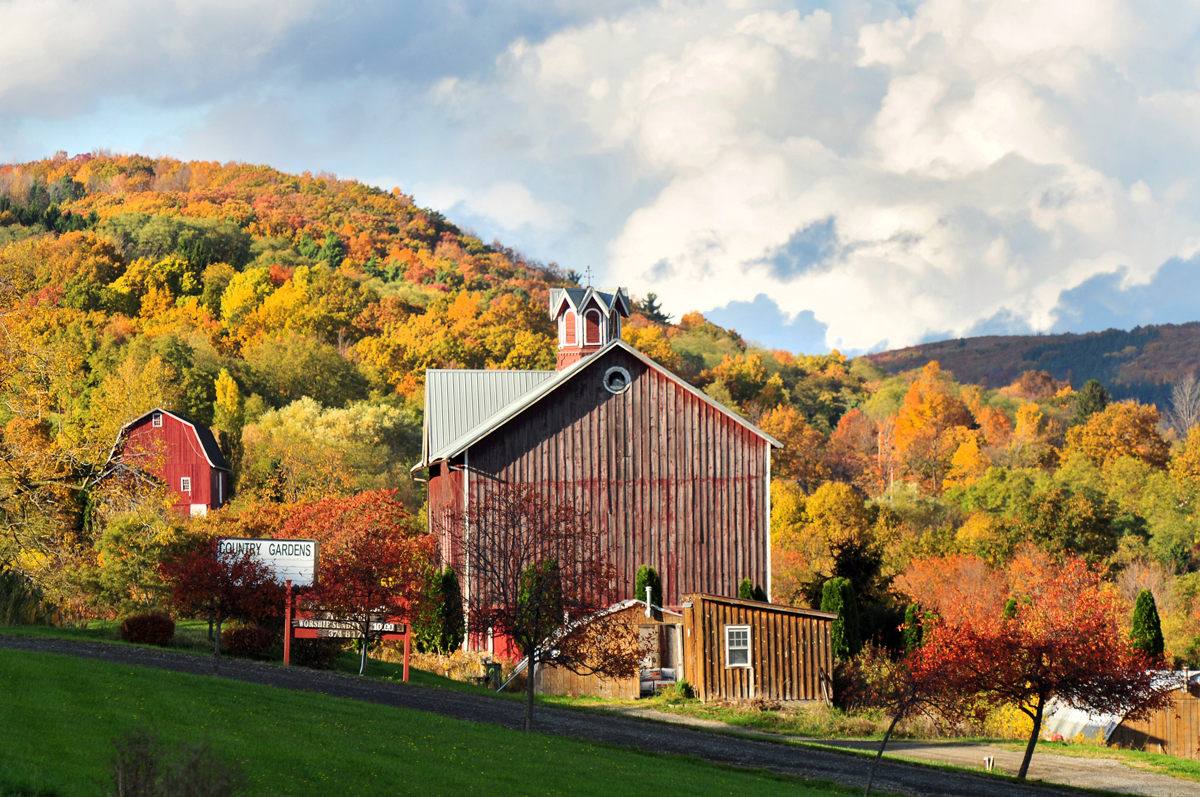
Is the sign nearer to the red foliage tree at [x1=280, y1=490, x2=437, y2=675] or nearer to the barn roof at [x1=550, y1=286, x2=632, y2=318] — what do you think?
the red foliage tree at [x1=280, y1=490, x2=437, y2=675]

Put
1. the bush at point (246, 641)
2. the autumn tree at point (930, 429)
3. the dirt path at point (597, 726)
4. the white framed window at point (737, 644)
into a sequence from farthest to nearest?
the autumn tree at point (930, 429)
the white framed window at point (737, 644)
the bush at point (246, 641)
the dirt path at point (597, 726)

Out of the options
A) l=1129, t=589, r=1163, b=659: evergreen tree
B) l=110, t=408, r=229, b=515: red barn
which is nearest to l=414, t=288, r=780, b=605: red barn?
l=1129, t=589, r=1163, b=659: evergreen tree

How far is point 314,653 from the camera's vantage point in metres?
27.6

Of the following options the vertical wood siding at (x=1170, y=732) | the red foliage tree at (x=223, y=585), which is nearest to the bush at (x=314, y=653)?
the red foliage tree at (x=223, y=585)

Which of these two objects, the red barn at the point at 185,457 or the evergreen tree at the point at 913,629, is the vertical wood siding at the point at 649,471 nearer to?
the evergreen tree at the point at 913,629

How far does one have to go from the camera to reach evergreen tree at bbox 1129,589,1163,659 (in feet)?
104

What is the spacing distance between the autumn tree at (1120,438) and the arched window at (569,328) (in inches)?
2404

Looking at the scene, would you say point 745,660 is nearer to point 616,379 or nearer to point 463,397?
point 616,379

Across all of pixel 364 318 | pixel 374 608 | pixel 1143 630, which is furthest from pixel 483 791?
pixel 364 318

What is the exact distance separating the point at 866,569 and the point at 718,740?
655 inches

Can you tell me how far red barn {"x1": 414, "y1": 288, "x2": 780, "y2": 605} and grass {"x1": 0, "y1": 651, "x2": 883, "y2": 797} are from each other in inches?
588

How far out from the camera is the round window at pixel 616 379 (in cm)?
3538

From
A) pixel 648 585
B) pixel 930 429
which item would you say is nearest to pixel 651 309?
pixel 930 429

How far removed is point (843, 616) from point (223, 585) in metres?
17.5
